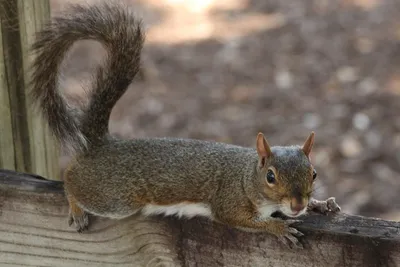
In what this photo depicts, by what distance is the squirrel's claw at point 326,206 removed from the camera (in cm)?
180

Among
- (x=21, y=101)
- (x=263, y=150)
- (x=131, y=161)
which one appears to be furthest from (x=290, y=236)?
(x=21, y=101)

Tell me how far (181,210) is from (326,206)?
351 millimetres

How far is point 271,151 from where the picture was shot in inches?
83.1

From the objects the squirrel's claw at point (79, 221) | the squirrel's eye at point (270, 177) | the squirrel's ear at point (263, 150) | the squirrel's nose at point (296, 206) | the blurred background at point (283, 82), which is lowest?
the blurred background at point (283, 82)

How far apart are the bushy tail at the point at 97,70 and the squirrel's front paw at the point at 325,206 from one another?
0.68m

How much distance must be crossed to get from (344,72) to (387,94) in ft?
1.41

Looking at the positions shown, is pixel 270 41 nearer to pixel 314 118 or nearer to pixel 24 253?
pixel 314 118

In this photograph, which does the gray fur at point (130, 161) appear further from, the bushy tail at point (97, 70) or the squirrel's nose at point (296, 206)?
the squirrel's nose at point (296, 206)

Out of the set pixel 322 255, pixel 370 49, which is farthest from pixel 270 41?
pixel 322 255

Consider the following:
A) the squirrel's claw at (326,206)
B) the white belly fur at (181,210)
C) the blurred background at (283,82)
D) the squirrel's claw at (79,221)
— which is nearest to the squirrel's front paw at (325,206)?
the squirrel's claw at (326,206)

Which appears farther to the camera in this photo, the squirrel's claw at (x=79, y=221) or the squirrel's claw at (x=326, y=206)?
the squirrel's claw at (x=79, y=221)

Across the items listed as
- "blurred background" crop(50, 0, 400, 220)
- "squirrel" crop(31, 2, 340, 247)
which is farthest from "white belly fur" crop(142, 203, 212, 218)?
"blurred background" crop(50, 0, 400, 220)

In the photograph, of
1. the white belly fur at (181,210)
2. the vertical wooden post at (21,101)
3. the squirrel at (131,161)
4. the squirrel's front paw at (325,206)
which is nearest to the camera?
the squirrel's front paw at (325,206)

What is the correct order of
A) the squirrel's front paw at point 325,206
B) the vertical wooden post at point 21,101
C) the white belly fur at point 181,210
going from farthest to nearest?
the vertical wooden post at point 21,101 → the white belly fur at point 181,210 → the squirrel's front paw at point 325,206
